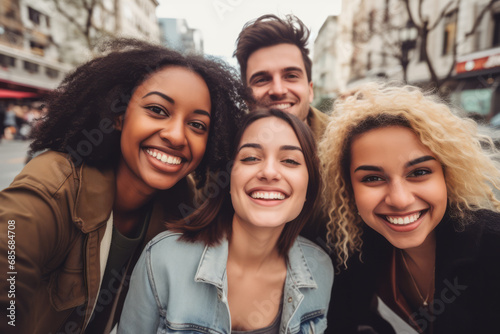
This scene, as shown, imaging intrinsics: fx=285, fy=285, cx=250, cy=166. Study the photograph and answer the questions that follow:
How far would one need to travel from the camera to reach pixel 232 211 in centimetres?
218

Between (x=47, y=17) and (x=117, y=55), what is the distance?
31273mm

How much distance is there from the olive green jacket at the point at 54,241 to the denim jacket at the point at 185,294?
0.29 meters

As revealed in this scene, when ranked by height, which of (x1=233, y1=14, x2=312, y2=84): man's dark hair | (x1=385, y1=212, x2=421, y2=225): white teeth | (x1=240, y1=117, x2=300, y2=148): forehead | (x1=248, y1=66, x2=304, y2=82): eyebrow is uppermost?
(x1=233, y1=14, x2=312, y2=84): man's dark hair

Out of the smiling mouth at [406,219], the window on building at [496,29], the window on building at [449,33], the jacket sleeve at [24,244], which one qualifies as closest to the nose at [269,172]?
the smiling mouth at [406,219]

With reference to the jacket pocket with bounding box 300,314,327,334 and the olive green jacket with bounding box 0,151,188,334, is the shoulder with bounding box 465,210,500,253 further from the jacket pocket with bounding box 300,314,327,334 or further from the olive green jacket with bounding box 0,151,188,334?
the olive green jacket with bounding box 0,151,188,334

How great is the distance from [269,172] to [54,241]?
1258 mm

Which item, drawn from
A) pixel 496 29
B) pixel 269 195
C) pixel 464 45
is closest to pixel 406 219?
pixel 269 195

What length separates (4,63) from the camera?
2205 cm

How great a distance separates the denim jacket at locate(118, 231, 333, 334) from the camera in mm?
1808

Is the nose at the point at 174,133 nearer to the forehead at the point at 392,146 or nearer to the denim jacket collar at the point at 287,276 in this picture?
the denim jacket collar at the point at 287,276

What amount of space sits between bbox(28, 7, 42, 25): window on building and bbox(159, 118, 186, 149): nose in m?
30.7

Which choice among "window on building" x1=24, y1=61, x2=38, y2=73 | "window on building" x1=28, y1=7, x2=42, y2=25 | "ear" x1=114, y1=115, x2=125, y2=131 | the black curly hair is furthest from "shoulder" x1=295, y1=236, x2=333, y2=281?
"window on building" x1=28, y1=7, x2=42, y2=25

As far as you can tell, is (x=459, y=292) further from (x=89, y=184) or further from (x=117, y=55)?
(x=117, y=55)

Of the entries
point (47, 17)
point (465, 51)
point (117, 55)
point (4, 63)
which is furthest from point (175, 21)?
point (117, 55)
